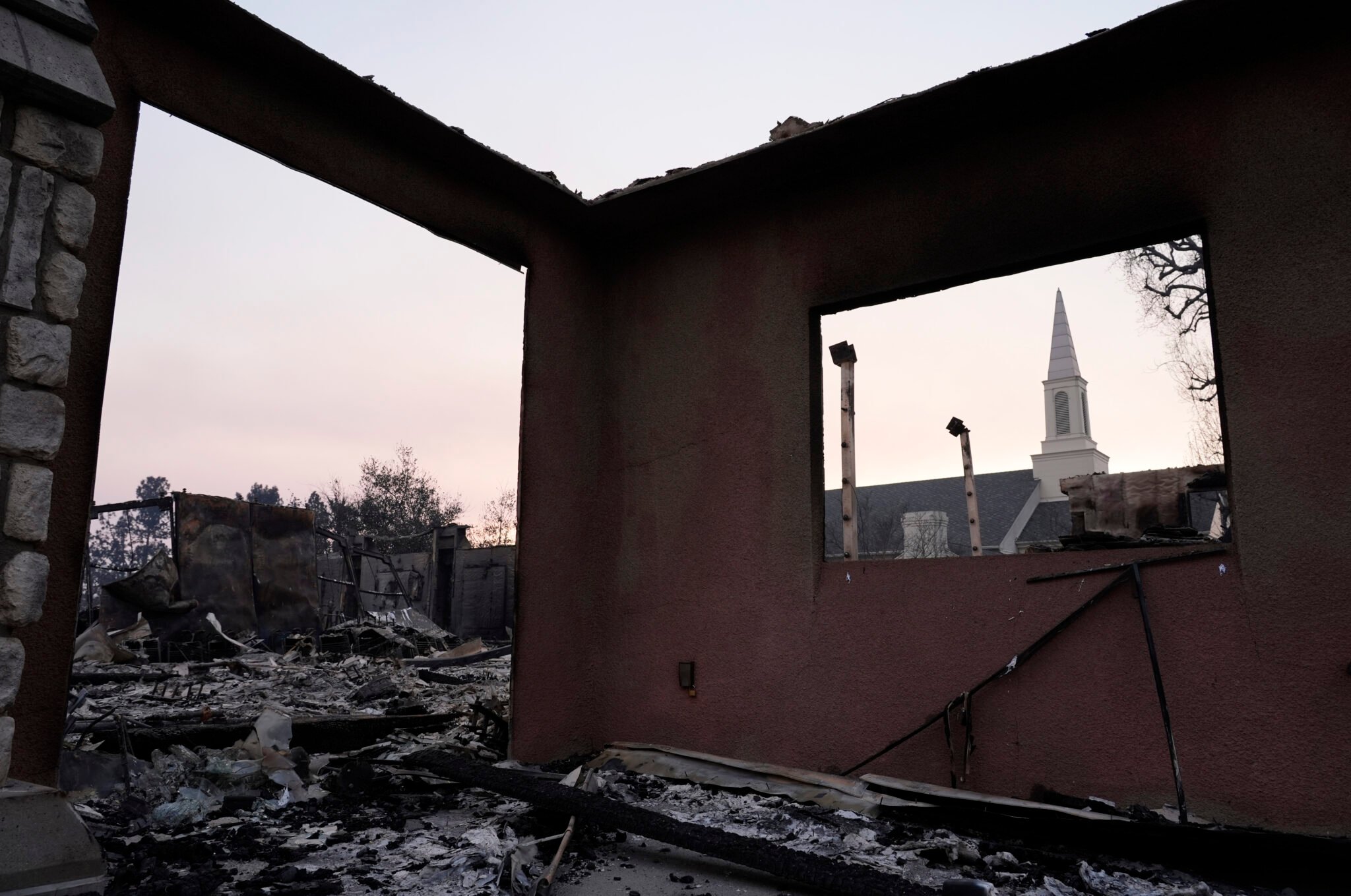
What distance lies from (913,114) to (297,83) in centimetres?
349

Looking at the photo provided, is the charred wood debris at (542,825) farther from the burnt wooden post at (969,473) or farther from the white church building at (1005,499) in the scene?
the white church building at (1005,499)

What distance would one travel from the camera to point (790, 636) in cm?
507

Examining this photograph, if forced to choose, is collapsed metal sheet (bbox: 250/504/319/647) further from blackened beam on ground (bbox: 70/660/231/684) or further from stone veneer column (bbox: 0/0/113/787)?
stone veneer column (bbox: 0/0/113/787)

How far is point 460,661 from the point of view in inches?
474

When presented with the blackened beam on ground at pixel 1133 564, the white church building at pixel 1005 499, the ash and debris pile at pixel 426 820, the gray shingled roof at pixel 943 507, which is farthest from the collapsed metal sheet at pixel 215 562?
the gray shingled roof at pixel 943 507

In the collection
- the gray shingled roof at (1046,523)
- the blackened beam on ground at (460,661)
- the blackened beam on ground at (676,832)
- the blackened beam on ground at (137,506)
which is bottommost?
the blackened beam on ground at (460,661)

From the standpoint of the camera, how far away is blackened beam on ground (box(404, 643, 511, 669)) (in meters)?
11.5

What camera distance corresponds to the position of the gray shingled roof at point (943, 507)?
29.1 metres

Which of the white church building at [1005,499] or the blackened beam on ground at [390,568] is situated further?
the white church building at [1005,499]

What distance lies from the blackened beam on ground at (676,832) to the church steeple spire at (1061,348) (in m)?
40.5

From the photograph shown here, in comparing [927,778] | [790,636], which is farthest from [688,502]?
[927,778]

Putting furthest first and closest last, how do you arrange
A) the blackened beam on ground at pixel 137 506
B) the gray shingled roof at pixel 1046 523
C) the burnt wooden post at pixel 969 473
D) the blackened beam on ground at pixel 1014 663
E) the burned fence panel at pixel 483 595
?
1. the gray shingled roof at pixel 1046 523
2. the burned fence panel at pixel 483 595
3. the blackened beam on ground at pixel 137 506
4. the burnt wooden post at pixel 969 473
5. the blackened beam on ground at pixel 1014 663

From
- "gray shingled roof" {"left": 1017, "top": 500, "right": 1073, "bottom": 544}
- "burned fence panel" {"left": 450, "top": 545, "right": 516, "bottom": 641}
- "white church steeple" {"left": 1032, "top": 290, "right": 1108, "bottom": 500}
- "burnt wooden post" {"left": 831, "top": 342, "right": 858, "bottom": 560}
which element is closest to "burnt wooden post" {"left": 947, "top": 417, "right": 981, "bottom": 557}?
"burnt wooden post" {"left": 831, "top": 342, "right": 858, "bottom": 560}

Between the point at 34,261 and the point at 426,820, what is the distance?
295 cm
